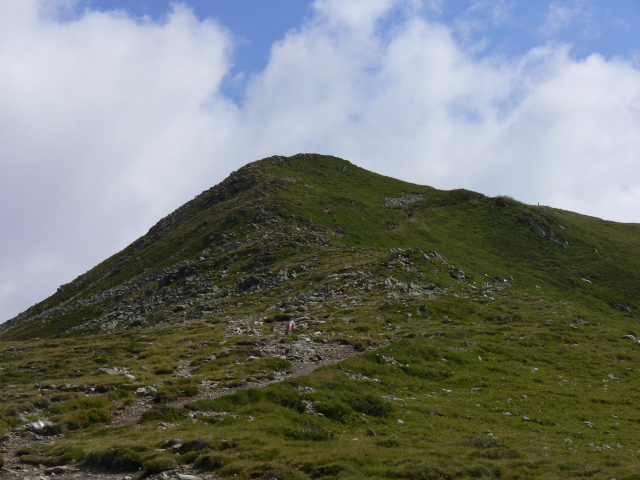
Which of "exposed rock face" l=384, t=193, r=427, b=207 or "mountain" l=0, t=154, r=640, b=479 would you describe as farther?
"exposed rock face" l=384, t=193, r=427, b=207

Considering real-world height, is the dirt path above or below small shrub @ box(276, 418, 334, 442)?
above

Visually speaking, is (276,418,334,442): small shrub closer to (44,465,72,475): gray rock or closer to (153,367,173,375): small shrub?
(44,465,72,475): gray rock

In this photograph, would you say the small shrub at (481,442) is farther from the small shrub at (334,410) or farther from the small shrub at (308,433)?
the small shrub at (308,433)

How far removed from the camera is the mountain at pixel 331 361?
19.0 metres

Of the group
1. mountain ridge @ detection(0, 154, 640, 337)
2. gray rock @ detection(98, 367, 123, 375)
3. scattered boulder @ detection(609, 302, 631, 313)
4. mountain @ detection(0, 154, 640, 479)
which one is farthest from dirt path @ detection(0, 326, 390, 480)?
scattered boulder @ detection(609, 302, 631, 313)

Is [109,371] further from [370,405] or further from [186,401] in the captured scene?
[370,405]

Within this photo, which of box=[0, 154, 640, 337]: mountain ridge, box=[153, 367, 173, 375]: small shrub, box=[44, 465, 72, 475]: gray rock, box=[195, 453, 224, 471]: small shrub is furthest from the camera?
box=[0, 154, 640, 337]: mountain ridge

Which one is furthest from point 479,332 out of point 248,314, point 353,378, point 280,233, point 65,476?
point 280,233

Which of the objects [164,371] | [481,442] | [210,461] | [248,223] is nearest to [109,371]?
[164,371]

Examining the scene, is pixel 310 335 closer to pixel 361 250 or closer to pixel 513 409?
pixel 513 409

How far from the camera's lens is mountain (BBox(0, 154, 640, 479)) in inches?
747

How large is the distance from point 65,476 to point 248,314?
102ft

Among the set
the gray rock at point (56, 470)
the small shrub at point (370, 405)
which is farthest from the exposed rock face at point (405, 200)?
the gray rock at point (56, 470)

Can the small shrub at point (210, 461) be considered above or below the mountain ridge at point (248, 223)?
below
